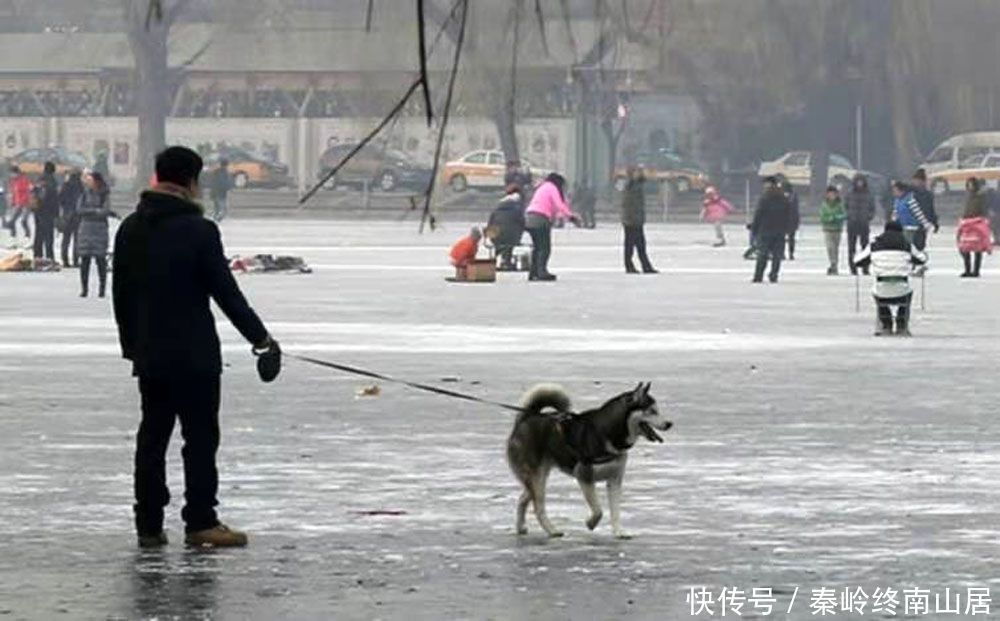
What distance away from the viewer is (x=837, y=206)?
1805 inches

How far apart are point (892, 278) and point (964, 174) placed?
53646 millimetres

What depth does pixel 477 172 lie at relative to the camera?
8881 centimetres

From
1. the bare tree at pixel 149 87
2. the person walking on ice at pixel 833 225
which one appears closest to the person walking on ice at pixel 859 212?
the person walking on ice at pixel 833 225

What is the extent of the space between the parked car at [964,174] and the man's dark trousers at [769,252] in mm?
39603

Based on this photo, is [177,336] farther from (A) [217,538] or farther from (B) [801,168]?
(B) [801,168]

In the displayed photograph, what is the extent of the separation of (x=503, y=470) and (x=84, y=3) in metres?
84.1

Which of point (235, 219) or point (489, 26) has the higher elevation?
point (489, 26)

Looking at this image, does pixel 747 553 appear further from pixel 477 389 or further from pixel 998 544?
pixel 477 389

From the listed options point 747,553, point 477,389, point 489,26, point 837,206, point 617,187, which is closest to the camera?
point 747,553

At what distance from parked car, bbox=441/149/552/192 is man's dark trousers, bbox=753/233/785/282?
46.3 meters

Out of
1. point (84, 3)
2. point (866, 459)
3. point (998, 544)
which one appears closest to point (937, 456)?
point (866, 459)

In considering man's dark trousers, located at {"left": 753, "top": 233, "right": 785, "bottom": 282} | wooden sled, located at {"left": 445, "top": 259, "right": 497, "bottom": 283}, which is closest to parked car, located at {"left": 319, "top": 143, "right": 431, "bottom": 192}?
man's dark trousers, located at {"left": 753, "top": 233, "right": 785, "bottom": 282}

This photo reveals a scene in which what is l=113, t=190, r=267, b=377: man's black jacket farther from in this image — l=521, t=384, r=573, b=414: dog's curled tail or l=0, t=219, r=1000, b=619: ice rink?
l=521, t=384, r=573, b=414: dog's curled tail

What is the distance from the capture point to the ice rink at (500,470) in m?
11.5
